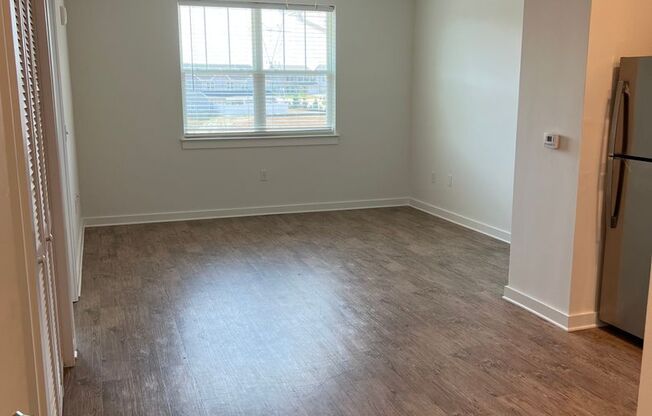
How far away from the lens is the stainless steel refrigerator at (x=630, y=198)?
299cm

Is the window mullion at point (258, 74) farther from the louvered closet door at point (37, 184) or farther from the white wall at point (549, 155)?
the louvered closet door at point (37, 184)

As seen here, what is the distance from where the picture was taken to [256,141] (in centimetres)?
632

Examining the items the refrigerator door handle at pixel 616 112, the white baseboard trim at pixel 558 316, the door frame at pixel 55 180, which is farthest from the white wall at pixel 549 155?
the door frame at pixel 55 180

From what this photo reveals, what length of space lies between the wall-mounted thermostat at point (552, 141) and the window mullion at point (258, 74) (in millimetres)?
3596

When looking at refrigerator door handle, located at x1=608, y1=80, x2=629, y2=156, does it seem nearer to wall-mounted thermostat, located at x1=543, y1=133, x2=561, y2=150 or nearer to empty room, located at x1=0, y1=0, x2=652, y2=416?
empty room, located at x1=0, y1=0, x2=652, y2=416

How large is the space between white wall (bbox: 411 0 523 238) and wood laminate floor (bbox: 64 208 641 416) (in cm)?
78

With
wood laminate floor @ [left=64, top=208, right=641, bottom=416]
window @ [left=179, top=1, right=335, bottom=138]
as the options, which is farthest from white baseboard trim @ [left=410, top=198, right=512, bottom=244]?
window @ [left=179, top=1, right=335, bottom=138]

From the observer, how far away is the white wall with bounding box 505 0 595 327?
317 cm

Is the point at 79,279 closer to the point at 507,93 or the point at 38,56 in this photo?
the point at 38,56

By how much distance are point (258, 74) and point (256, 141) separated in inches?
27.9

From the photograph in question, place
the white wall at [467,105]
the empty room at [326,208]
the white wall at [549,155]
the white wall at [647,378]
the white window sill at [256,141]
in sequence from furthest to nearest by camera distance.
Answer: the white window sill at [256,141]
the white wall at [467,105]
the white wall at [549,155]
the empty room at [326,208]
the white wall at [647,378]

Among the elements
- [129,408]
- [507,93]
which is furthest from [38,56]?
[507,93]

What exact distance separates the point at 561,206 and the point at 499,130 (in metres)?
2.15

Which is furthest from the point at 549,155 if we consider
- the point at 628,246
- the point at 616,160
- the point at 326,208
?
the point at 326,208
